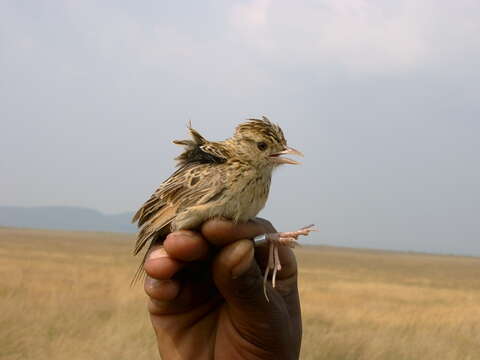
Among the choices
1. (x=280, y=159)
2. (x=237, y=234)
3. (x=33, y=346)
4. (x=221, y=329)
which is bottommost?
(x=33, y=346)

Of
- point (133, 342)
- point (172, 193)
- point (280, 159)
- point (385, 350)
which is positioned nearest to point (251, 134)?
point (280, 159)

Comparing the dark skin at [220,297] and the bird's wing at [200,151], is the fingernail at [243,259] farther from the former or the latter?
the bird's wing at [200,151]

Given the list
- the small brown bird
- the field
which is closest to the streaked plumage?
the small brown bird

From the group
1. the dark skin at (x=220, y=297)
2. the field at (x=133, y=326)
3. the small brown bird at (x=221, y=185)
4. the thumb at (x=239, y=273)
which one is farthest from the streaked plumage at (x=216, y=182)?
the field at (x=133, y=326)

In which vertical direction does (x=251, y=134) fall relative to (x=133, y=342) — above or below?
above

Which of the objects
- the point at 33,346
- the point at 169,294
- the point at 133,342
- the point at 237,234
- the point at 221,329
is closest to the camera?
the point at 237,234

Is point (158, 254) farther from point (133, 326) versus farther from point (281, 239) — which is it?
point (133, 326)

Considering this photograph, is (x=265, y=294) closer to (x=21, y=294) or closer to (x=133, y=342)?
(x=133, y=342)
